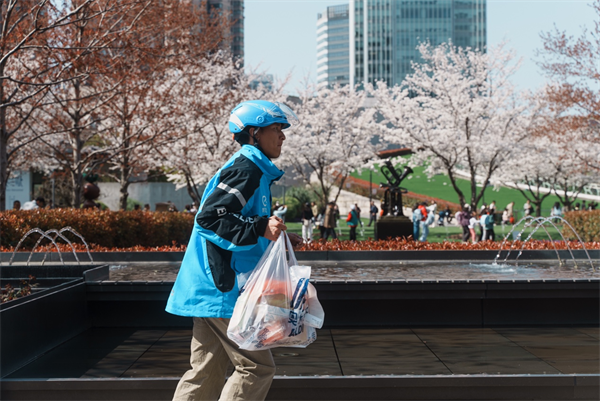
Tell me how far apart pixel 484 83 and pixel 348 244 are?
2031cm

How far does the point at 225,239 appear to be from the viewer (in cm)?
318

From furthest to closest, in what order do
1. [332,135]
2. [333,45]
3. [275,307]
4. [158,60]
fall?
[333,45] → [332,135] → [158,60] → [275,307]

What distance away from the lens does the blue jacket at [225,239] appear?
3.18 m

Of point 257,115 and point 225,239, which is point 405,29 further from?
point 225,239

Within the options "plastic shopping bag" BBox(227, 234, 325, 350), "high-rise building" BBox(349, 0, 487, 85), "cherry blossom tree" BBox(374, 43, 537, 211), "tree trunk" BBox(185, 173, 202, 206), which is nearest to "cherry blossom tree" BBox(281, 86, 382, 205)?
"cherry blossom tree" BBox(374, 43, 537, 211)

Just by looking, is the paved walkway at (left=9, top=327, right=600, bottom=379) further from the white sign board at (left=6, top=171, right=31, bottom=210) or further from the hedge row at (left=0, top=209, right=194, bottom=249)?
the white sign board at (left=6, top=171, right=31, bottom=210)

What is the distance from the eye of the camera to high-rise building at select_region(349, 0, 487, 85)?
151 metres

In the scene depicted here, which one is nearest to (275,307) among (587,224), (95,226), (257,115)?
(257,115)

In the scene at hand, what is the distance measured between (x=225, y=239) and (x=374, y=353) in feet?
9.75

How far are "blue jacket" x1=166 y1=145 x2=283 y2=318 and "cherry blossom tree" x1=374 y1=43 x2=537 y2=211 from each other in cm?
2590

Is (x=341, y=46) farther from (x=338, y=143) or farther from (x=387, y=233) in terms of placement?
(x=387, y=233)

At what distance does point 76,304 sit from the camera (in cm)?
653

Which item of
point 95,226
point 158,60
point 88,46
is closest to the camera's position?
point 88,46

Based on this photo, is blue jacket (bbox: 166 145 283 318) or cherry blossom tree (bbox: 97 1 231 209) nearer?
blue jacket (bbox: 166 145 283 318)
